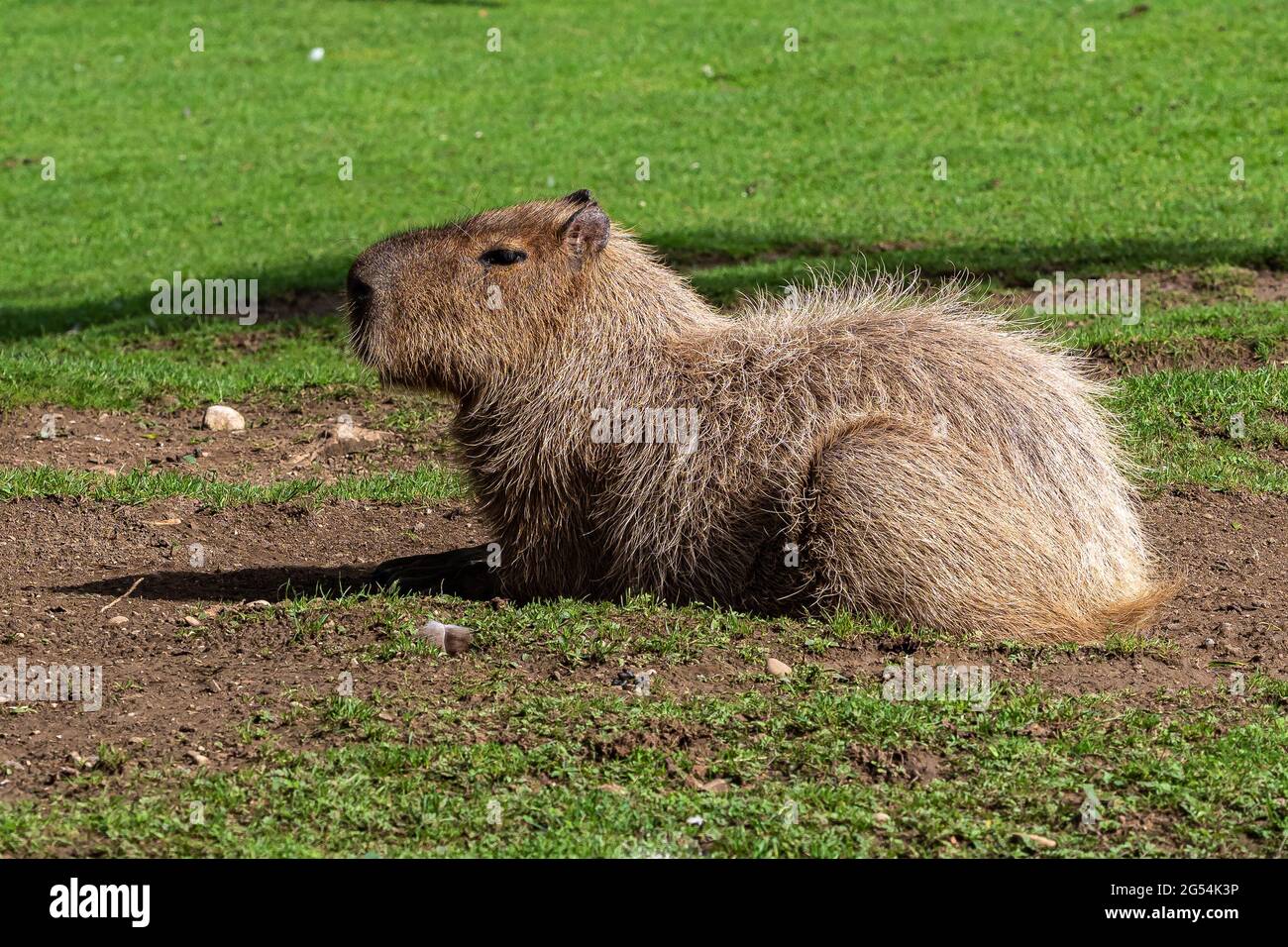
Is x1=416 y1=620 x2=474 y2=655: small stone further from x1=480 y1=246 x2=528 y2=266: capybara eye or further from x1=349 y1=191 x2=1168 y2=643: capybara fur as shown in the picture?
x1=480 y1=246 x2=528 y2=266: capybara eye

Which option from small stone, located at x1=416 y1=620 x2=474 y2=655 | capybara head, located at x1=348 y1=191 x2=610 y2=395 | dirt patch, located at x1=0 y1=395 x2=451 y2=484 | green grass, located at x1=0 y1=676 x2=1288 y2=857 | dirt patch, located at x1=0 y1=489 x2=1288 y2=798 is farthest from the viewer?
dirt patch, located at x1=0 y1=395 x2=451 y2=484

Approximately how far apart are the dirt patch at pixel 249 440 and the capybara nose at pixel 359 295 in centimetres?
201

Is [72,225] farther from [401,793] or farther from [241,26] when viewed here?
[401,793]

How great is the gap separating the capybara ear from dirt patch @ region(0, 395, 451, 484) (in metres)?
2.24

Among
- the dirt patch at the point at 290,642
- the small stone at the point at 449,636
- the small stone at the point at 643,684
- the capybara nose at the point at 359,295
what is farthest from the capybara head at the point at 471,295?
the small stone at the point at 643,684

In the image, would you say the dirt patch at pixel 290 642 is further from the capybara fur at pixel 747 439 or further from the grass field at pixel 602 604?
the capybara fur at pixel 747 439

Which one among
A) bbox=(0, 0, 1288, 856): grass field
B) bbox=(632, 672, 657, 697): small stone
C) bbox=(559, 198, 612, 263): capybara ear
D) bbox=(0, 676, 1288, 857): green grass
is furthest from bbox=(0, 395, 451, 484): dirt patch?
bbox=(0, 676, 1288, 857): green grass

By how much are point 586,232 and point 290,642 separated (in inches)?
71.7

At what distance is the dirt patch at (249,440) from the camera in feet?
25.3

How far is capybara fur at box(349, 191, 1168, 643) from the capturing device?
203 inches

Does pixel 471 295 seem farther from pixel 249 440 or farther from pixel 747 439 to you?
pixel 249 440

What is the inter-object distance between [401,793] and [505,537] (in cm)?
179

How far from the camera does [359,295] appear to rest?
5.65 m
